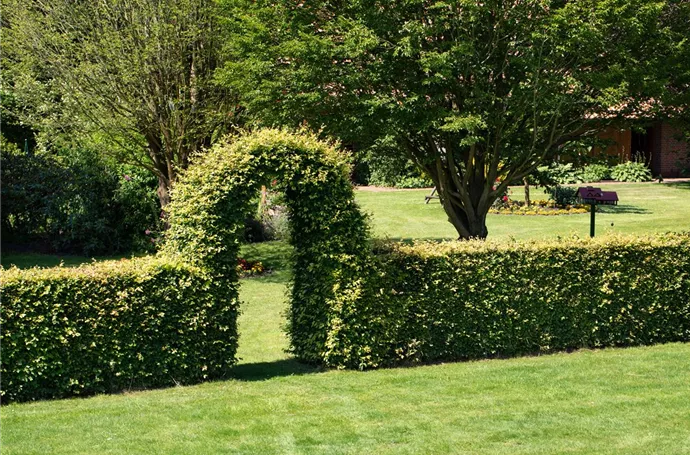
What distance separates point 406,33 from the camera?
49.8ft

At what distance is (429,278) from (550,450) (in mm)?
4044

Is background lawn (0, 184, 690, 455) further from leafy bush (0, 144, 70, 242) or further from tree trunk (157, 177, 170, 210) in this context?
leafy bush (0, 144, 70, 242)

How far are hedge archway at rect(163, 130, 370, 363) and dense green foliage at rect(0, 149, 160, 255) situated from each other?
35.7 ft

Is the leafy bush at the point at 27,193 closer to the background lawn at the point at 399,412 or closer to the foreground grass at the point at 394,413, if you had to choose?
the background lawn at the point at 399,412

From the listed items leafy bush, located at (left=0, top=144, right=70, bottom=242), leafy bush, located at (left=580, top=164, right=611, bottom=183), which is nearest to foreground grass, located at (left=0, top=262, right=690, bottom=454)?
leafy bush, located at (left=0, top=144, right=70, bottom=242)

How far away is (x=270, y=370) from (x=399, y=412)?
280 cm

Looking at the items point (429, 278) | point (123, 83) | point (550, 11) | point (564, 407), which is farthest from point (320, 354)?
point (123, 83)

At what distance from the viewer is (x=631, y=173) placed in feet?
121

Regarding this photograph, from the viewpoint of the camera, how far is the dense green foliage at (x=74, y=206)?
2138cm

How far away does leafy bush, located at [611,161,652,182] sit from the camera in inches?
Result: 1441

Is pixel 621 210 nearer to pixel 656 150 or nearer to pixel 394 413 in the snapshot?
pixel 656 150

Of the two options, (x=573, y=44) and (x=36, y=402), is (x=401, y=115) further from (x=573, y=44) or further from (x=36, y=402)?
(x=36, y=402)

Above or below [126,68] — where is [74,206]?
below

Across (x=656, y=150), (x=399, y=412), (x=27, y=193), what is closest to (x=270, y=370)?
(x=399, y=412)
